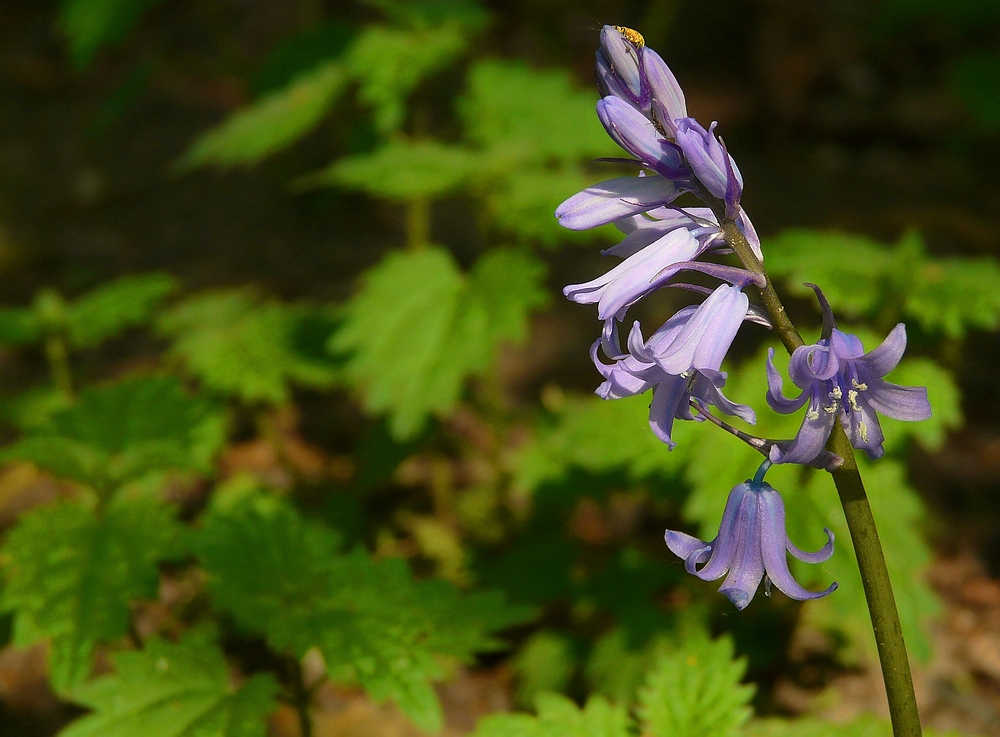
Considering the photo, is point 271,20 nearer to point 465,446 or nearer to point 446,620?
point 465,446

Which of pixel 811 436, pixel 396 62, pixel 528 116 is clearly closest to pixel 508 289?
pixel 528 116

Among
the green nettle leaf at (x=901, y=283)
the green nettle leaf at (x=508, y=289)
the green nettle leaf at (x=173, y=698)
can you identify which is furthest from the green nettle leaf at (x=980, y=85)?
the green nettle leaf at (x=173, y=698)

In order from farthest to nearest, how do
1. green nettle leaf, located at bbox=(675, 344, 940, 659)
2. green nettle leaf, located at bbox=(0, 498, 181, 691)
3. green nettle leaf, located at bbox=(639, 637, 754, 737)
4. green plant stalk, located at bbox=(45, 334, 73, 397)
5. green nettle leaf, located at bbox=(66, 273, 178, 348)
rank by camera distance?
green plant stalk, located at bbox=(45, 334, 73, 397) → green nettle leaf, located at bbox=(66, 273, 178, 348) → green nettle leaf, located at bbox=(675, 344, 940, 659) → green nettle leaf, located at bbox=(0, 498, 181, 691) → green nettle leaf, located at bbox=(639, 637, 754, 737)

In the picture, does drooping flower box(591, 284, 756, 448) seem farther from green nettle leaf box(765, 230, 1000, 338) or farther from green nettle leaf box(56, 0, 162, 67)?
green nettle leaf box(56, 0, 162, 67)

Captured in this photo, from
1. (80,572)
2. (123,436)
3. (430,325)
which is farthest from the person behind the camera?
(430,325)

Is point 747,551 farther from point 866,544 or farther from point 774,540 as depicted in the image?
point 866,544

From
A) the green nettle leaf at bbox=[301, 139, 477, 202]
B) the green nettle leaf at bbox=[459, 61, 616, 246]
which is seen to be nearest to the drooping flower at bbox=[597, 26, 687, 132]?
the green nettle leaf at bbox=[459, 61, 616, 246]
